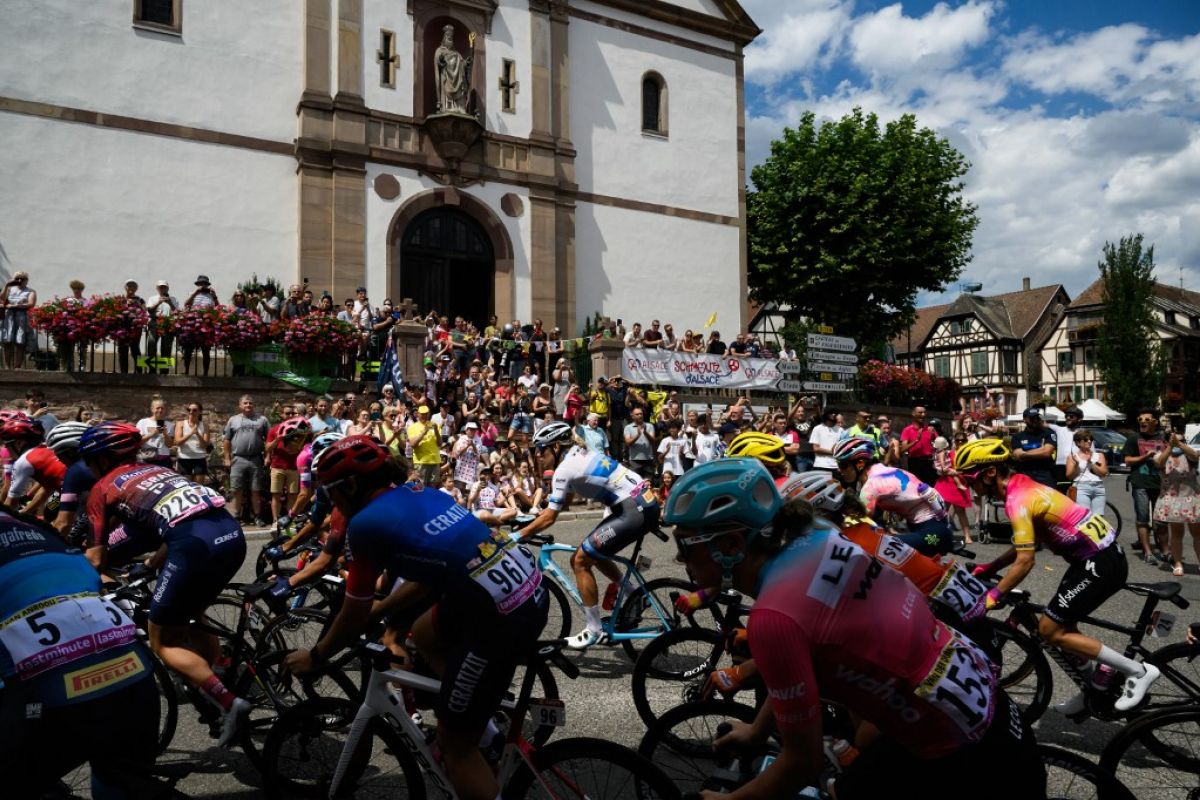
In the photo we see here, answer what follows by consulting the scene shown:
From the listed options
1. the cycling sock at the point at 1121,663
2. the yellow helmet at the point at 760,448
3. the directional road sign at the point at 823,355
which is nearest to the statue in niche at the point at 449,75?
the directional road sign at the point at 823,355

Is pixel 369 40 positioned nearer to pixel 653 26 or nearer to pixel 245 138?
pixel 245 138

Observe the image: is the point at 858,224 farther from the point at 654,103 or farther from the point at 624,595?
the point at 624,595

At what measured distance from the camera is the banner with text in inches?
835

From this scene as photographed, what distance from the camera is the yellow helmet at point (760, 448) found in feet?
21.9

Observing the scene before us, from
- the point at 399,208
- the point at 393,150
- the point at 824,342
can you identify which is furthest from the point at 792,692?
the point at 393,150

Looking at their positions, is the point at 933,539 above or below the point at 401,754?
above

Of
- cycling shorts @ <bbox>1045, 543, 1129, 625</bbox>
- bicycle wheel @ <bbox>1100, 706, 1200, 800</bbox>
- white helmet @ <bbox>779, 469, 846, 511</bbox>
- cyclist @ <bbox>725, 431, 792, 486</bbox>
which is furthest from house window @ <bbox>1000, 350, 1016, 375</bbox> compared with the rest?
white helmet @ <bbox>779, 469, 846, 511</bbox>

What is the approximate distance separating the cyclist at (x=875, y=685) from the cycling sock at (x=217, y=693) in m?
3.13

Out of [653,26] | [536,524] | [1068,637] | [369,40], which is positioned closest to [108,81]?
[369,40]

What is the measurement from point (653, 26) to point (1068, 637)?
27.2 m

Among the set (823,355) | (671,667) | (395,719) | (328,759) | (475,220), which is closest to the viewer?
(395,719)

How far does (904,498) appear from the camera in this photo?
258 inches

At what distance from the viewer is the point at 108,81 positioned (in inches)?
816

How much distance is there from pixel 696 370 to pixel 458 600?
18.5m
